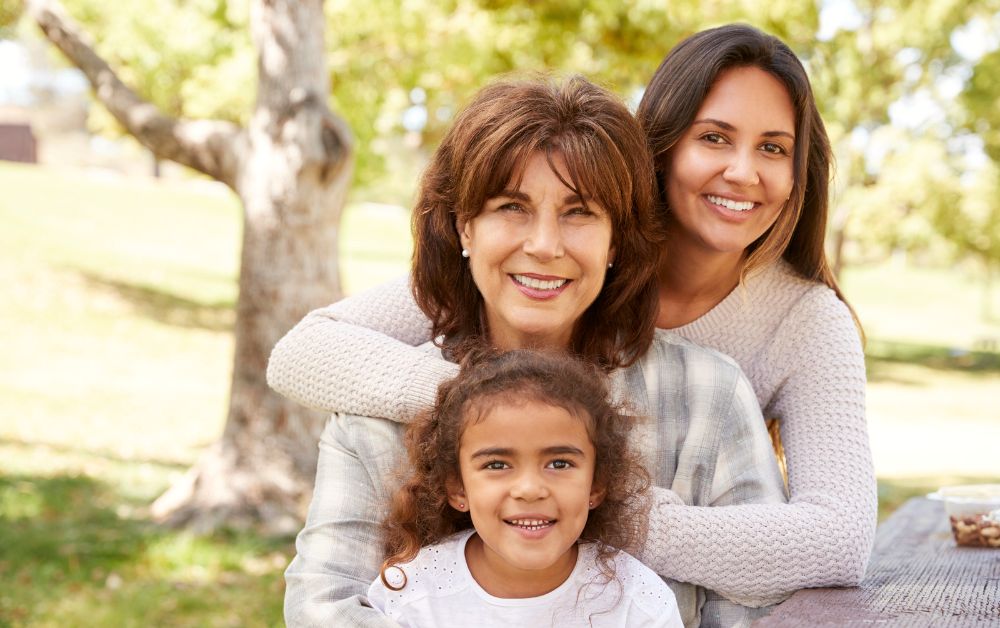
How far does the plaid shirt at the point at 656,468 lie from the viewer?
2248 mm

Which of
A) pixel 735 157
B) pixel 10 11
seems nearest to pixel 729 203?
pixel 735 157

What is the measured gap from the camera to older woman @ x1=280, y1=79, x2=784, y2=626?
223 centimetres

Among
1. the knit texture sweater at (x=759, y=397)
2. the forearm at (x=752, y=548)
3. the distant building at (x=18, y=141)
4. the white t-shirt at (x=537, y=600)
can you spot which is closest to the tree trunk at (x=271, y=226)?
the knit texture sweater at (x=759, y=397)

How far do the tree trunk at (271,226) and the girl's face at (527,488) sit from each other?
4.23m

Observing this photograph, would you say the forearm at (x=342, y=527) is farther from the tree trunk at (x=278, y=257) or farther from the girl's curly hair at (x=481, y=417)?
the tree trunk at (x=278, y=257)

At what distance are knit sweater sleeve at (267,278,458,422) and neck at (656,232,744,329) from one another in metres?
0.64

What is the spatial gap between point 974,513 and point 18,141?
1585 inches

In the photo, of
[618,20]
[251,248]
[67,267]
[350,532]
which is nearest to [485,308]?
[350,532]

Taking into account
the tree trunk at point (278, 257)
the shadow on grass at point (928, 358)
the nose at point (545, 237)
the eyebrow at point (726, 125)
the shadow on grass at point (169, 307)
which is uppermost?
the eyebrow at point (726, 125)

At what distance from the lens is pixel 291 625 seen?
2.21 m

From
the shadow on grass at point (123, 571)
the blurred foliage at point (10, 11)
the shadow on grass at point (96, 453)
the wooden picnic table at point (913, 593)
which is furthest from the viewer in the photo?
the shadow on grass at point (96, 453)

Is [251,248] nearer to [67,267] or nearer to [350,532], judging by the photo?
[350,532]

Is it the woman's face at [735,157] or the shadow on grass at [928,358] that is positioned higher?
the woman's face at [735,157]

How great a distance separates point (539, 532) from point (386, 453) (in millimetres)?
449
